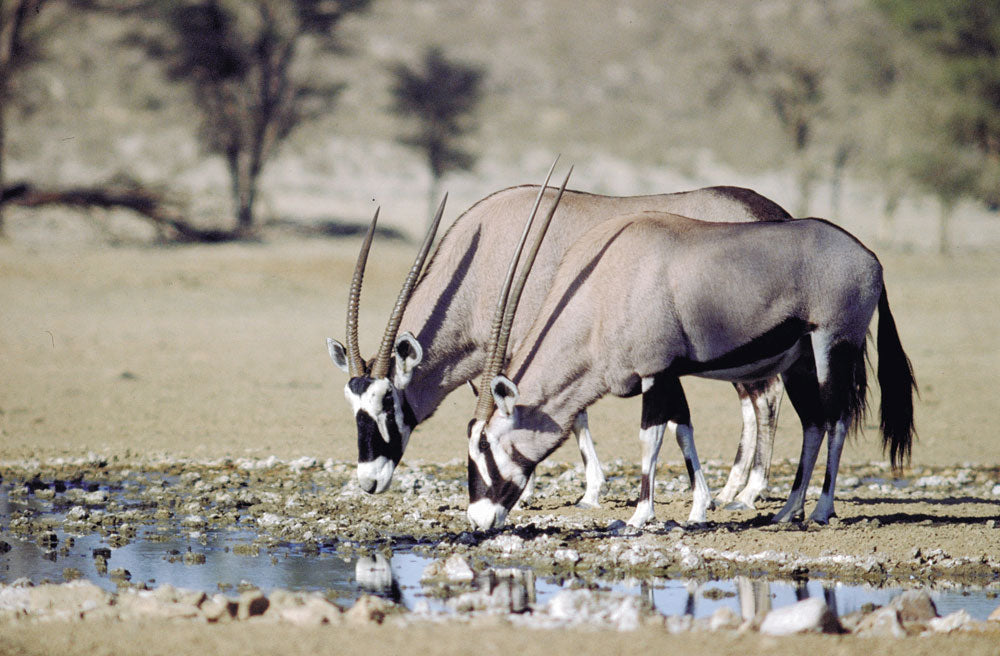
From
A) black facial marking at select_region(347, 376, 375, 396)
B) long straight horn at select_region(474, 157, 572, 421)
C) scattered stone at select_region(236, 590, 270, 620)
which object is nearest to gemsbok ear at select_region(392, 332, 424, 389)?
black facial marking at select_region(347, 376, 375, 396)

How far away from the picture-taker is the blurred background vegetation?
27656 millimetres

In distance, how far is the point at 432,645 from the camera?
4.55 meters

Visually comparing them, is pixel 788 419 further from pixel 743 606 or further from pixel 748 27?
pixel 748 27

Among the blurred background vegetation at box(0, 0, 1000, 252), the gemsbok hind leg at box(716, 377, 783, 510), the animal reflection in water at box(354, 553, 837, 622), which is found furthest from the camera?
the blurred background vegetation at box(0, 0, 1000, 252)

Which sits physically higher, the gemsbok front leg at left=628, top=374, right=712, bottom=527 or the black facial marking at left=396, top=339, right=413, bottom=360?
the black facial marking at left=396, top=339, right=413, bottom=360

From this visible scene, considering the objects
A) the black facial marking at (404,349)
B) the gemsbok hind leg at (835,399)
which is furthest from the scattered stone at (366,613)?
the gemsbok hind leg at (835,399)

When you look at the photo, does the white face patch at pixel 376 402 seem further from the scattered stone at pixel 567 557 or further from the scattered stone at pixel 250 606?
the scattered stone at pixel 250 606

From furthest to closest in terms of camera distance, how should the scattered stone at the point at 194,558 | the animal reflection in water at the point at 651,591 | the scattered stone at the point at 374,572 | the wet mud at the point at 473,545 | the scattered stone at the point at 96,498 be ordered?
1. the scattered stone at the point at 96,498
2. the scattered stone at the point at 194,558
3. the scattered stone at the point at 374,572
4. the wet mud at the point at 473,545
5. the animal reflection in water at the point at 651,591

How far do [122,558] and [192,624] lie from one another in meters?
1.69

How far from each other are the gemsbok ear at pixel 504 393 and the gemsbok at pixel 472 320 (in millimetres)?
719

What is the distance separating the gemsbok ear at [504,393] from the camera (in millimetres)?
6363

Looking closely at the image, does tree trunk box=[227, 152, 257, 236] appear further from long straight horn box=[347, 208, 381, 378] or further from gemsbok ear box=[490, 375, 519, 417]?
gemsbok ear box=[490, 375, 519, 417]

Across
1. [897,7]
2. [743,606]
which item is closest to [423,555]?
[743,606]

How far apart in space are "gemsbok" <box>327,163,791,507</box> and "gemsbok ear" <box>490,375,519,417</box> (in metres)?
0.72
